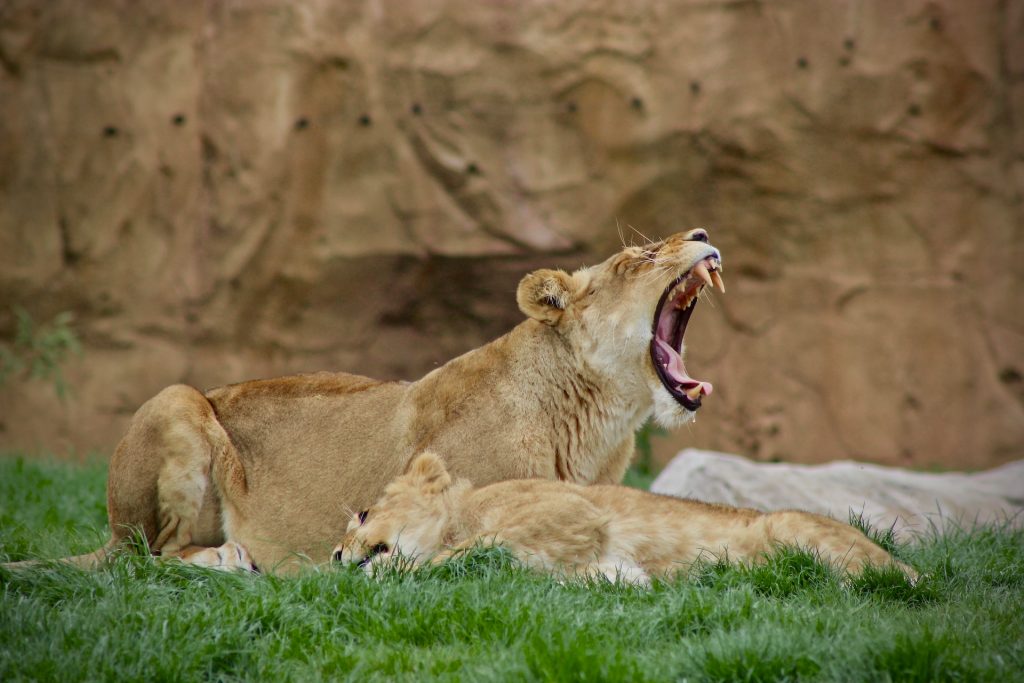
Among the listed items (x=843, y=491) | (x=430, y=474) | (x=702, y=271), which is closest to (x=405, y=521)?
(x=430, y=474)

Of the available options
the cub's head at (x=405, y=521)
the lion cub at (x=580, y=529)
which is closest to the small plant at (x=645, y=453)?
the lion cub at (x=580, y=529)

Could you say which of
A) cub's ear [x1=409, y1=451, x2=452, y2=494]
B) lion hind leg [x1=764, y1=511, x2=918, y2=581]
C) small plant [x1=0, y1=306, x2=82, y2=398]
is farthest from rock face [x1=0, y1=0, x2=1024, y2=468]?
lion hind leg [x1=764, y1=511, x2=918, y2=581]

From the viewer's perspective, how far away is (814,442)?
442 inches

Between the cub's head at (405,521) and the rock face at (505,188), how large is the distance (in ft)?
20.9

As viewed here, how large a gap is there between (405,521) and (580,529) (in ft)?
2.13

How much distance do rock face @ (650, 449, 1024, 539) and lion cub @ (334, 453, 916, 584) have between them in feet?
7.39

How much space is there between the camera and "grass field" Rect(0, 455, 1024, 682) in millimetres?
3141

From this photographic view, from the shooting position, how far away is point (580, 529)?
4207mm

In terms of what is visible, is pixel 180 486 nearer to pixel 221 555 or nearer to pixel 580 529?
pixel 221 555

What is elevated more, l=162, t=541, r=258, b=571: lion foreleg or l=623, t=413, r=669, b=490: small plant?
l=162, t=541, r=258, b=571: lion foreleg

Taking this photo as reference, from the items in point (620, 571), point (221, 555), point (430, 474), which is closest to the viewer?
point (620, 571)

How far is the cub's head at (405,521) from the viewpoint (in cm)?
415

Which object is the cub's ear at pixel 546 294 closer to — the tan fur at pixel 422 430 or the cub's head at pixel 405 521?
the tan fur at pixel 422 430

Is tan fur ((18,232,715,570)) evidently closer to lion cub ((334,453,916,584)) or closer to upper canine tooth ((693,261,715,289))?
upper canine tooth ((693,261,715,289))
